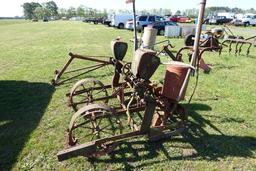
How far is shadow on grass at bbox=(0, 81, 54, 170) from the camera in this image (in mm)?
4125

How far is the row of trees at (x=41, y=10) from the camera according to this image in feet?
488

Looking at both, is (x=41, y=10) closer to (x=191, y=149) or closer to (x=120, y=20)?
(x=120, y=20)

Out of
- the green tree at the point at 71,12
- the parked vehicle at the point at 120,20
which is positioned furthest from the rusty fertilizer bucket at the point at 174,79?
the green tree at the point at 71,12

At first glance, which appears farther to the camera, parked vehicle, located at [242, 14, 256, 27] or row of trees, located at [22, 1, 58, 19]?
row of trees, located at [22, 1, 58, 19]

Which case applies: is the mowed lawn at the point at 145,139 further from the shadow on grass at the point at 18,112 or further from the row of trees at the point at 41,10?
the row of trees at the point at 41,10

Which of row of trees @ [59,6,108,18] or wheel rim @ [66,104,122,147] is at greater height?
wheel rim @ [66,104,122,147]

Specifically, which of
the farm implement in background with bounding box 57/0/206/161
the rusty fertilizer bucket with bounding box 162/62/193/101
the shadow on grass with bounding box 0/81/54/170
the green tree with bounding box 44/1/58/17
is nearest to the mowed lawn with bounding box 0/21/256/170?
the shadow on grass with bounding box 0/81/54/170

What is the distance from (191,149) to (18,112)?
3665 millimetres

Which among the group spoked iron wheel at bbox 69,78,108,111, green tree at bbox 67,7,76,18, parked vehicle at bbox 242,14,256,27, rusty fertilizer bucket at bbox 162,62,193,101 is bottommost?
green tree at bbox 67,7,76,18

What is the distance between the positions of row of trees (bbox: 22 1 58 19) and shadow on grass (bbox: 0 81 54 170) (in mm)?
151717

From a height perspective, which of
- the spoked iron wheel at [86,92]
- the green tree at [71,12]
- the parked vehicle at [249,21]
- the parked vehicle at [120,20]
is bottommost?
the green tree at [71,12]

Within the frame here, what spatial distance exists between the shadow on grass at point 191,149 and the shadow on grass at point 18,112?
1364 millimetres

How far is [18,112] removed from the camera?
5496mm

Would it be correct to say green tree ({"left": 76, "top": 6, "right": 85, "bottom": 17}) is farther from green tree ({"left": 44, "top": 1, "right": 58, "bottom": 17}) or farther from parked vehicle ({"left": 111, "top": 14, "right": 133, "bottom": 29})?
parked vehicle ({"left": 111, "top": 14, "right": 133, "bottom": 29})
